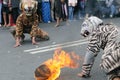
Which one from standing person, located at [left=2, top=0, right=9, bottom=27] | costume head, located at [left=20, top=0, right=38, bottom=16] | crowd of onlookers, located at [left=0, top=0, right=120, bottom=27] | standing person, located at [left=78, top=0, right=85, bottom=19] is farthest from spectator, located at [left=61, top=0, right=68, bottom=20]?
costume head, located at [left=20, top=0, right=38, bottom=16]

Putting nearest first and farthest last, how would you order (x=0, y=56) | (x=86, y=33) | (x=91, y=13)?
(x=86, y=33) < (x=0, y=56) < (x=91, y=13)

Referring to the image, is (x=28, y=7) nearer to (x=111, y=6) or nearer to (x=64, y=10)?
(x=64, y=10)

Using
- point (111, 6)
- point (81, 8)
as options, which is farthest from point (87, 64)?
point (111, 6)

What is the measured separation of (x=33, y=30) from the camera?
392 inches

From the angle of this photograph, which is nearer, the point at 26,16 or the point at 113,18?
the point at 26,16

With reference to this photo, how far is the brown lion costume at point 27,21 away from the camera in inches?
381

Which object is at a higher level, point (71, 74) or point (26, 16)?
point (26, 16)

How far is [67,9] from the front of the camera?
14312 mm

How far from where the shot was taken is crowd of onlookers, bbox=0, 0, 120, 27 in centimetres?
1295

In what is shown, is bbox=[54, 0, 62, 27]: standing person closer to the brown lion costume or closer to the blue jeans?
the blue jeans

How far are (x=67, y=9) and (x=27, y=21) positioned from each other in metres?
→ 4.61

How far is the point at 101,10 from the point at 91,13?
0.91 m

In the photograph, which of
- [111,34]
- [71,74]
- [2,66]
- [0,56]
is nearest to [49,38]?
[0,56]

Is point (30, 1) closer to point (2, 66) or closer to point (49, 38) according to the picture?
point (49, 38)
